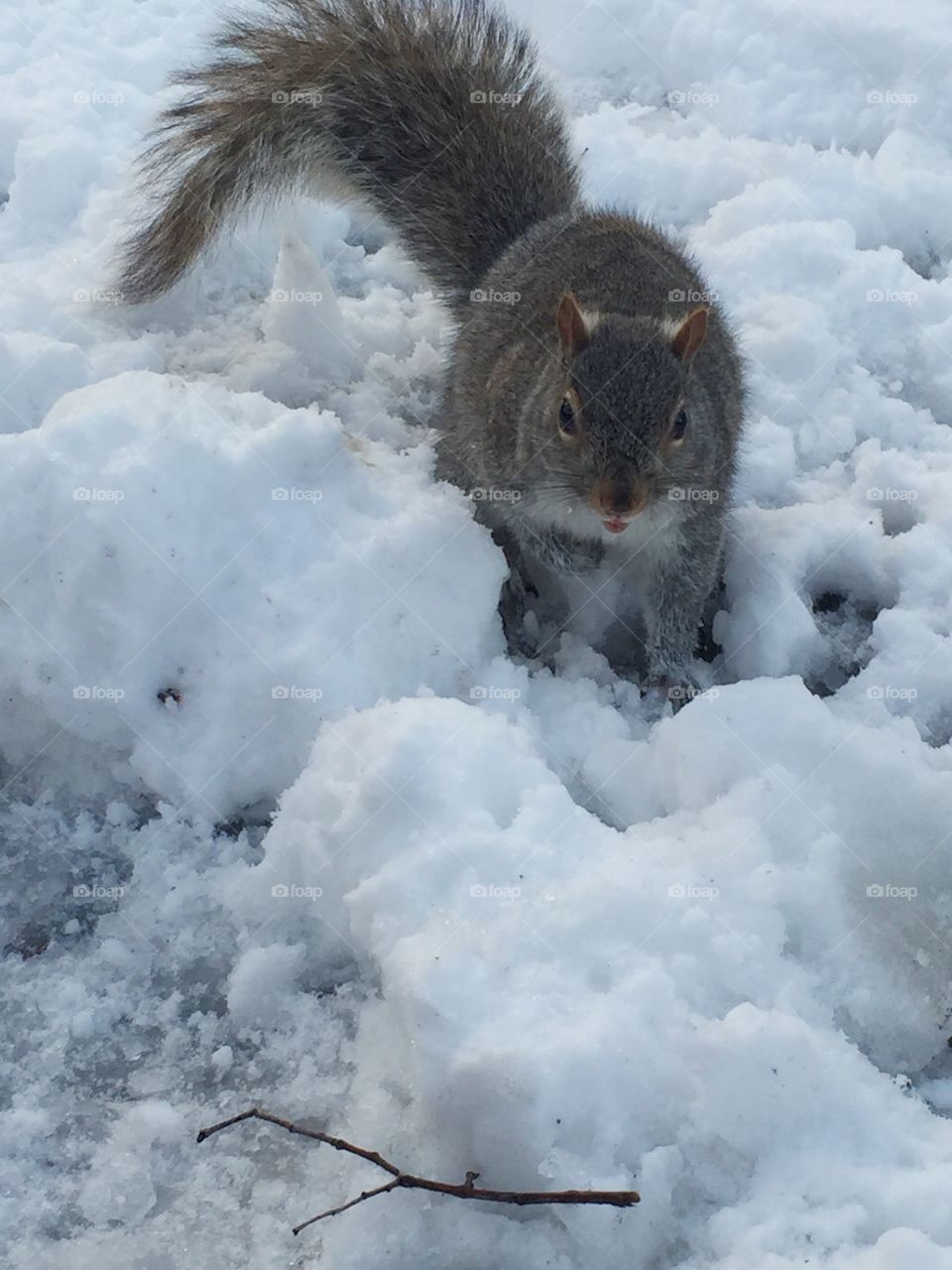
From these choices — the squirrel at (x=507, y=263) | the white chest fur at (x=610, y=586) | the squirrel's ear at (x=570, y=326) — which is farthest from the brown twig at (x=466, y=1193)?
the squirrel's ear at (x=570, y=326)

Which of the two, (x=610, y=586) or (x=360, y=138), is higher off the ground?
(x=360, y=138)

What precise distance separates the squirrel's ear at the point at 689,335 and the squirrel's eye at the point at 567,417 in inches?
10.2

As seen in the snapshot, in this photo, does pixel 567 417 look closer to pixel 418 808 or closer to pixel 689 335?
pixel 689 335

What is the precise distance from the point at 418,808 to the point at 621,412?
0.95m

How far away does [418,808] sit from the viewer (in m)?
2.06

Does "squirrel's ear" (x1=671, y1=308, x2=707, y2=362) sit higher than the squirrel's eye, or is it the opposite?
"squirrel's ear" (x1=671, y1=308, x2=707, y2=362)

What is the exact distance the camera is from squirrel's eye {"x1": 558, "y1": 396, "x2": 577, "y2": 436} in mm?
2480

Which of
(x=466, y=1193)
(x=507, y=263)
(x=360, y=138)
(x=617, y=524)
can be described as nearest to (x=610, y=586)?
(x=617, y=524)

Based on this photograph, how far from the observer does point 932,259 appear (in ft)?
Result: 12.2

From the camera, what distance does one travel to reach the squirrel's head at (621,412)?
242cm

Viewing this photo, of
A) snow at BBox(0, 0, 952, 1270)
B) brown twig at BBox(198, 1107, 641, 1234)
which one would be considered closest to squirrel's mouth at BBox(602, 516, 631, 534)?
A: snow at BBox(0, 0, 952, 1270)

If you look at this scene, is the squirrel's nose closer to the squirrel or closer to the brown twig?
the squirrel

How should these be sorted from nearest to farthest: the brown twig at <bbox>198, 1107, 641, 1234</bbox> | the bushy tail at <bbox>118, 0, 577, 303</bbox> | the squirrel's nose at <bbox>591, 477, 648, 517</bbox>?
the brown twig at <bbox>198, 1107, 641, 1234</bbox>, the squirrel's nose at <bbox>591, 477, 648, 517</bbox>, the bushy tail at <bbox>118, 0, 577, 303</bbox>

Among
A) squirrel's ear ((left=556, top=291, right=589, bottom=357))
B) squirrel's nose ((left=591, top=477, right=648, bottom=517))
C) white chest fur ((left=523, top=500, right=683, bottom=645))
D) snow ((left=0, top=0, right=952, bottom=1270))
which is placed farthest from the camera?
white chest fur ((left=523, top=500, right=683, bottom=645))
